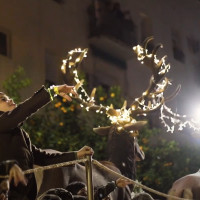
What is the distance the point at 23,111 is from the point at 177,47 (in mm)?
18213

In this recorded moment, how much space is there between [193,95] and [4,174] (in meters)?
18.8

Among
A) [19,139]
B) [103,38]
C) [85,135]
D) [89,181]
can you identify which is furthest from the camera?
[103,38]

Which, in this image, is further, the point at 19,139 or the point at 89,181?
the point at 19,139

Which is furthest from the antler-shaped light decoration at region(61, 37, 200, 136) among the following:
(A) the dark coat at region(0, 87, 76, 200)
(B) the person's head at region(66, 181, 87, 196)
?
(A) the dark coat at region(0, 87, 76, 200)

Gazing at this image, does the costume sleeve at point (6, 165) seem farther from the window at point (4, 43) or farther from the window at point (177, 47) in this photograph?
the window at point (177, 47)

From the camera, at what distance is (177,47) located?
75.2ft

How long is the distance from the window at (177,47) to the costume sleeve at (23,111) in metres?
17.4

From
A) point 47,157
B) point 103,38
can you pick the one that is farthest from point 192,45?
point 47,157

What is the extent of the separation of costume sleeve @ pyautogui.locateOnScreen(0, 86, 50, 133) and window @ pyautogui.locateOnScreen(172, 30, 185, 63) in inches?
685

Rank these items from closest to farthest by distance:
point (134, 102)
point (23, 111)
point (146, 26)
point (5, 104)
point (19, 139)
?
point (23, 111) < point (19, 139) < point (5, 104) < point (134, 102) < point (146, 26)

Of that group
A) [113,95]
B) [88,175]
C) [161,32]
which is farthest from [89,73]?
[88,175]

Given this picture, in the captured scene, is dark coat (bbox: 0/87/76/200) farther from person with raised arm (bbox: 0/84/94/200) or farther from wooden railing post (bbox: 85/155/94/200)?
wooden railing post (bbox: 85/155/94/200)

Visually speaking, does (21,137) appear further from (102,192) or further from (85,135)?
(85,135)

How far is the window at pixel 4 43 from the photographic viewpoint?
50.0 ft
